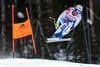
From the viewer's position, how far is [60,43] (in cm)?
1177

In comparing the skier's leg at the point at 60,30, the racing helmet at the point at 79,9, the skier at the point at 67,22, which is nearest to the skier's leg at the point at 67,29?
the skier at the point at 67,22

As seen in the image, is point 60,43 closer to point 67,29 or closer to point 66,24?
point 67,29

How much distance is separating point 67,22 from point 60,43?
826mm

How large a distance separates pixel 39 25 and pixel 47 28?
1.02ft

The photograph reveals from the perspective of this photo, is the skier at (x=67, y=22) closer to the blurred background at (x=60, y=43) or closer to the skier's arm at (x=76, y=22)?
the skier's arm at (x=76, y=22)

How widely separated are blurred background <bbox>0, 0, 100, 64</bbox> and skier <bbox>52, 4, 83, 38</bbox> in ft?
0.55

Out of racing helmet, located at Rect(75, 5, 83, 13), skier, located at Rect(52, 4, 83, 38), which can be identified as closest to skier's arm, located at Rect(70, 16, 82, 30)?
skier, located at Rect(52, 4, 83, 38)

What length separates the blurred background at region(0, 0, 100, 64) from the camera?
11.4 meters

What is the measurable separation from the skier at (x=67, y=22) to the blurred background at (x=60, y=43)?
168 mm

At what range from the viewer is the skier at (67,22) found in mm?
11438

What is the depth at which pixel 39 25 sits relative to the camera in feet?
39.3

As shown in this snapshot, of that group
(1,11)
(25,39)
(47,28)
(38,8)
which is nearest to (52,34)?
(47,28)

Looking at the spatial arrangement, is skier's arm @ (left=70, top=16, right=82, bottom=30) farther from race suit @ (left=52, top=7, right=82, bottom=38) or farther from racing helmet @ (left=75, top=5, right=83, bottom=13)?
racing helmet @ (left=75, top=5, right=83, bottom=13)

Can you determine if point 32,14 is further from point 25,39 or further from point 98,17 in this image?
point 98,17
